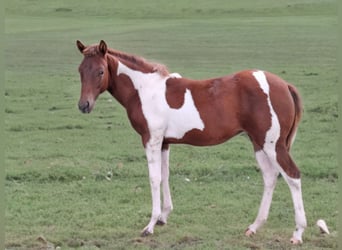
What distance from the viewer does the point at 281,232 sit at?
6973 mm

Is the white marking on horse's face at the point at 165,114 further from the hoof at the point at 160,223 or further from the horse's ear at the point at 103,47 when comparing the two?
the hoof at the point at 160,223

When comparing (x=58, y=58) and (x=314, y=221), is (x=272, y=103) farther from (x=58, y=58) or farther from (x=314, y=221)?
(x=58, y=58)

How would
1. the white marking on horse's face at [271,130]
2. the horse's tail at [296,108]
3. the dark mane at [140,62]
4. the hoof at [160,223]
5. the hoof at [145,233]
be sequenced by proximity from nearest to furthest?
the white marking on horse's face at [271,130] < the horse's tail at [296,108] < the hoof at [145,233] < the dark mane at [140,62] < the hoof at [160,223]

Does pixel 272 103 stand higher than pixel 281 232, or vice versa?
pixel 272 103

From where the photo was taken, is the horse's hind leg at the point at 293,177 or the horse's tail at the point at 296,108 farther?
the horse's tail at the point at 296,108

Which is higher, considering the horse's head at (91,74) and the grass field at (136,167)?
the horse's head at (91,74)

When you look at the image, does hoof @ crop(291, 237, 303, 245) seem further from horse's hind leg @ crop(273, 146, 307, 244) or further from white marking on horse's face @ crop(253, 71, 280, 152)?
white marking on horse's face @ crop(253, 71, 280, 152)

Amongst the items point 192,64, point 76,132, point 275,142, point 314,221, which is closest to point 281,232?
point 314,221

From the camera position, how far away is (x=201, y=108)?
6.77 m

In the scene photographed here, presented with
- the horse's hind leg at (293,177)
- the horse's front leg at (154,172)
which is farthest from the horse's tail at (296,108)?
the horse's front leg at (154,172)

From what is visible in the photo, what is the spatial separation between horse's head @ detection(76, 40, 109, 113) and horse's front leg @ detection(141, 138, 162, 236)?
2.27ft

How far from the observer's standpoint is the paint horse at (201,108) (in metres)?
6.62

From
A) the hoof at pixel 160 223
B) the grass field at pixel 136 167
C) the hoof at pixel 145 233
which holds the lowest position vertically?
the grass field at pixel 136 167

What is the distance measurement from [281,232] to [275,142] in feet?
3.13
